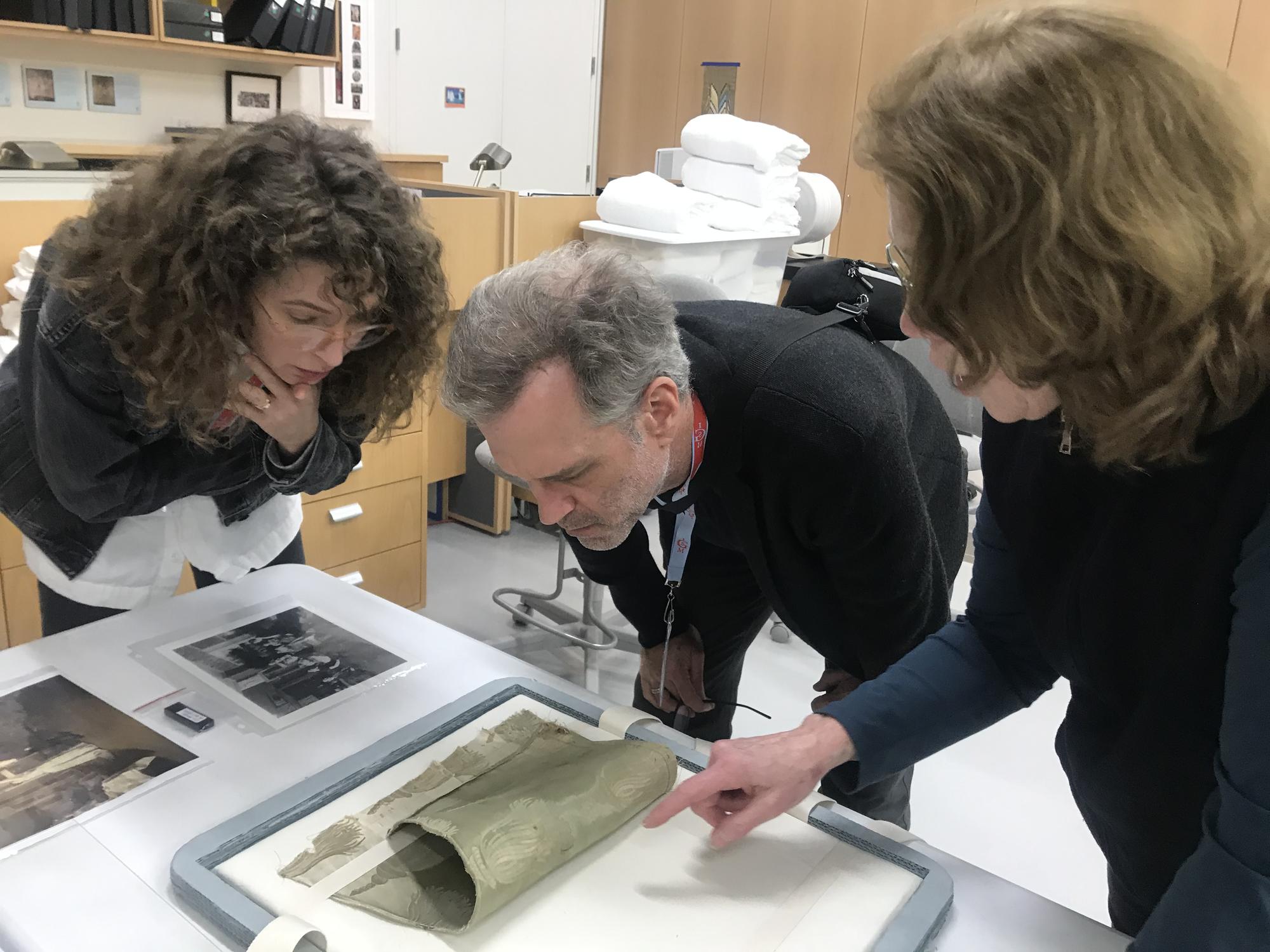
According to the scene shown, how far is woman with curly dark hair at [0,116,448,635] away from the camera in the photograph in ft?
3.38

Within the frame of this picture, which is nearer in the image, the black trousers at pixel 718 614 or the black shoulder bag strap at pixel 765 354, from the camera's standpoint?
the black shoulder bag strap at pixel 765 354

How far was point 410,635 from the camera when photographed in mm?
1235

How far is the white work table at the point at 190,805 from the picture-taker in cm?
77

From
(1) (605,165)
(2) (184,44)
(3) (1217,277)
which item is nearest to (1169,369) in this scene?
(3) (1217,277)

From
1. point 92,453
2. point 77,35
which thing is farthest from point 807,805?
point 77,35

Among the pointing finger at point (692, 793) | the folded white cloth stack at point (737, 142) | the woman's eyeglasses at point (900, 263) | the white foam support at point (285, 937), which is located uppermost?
the folded white cloth stack at point (737, 142)

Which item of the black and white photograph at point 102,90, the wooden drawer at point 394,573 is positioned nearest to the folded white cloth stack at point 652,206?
the wooden drawer at point 394,573

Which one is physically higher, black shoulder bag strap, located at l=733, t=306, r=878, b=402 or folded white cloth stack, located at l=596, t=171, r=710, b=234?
folded white cloth stack, located at l=596, t=171, r=710, b=234

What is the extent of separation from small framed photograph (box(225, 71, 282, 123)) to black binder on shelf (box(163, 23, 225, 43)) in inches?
16.0

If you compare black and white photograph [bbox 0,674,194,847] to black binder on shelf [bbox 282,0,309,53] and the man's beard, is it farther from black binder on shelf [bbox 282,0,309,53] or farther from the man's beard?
black binder on shelf [bbox 282,0,309,53]

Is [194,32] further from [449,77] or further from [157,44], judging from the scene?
[449,77]

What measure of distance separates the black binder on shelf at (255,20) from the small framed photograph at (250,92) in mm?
333

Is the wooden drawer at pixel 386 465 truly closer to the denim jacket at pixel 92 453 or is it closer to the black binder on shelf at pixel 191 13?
the denim jacket at pixel 92 453

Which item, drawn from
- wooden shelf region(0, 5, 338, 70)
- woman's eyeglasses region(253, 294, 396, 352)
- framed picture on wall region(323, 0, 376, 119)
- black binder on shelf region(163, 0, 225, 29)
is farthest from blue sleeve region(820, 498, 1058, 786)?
framed picture on wall region(323, 0, 376, 119)
